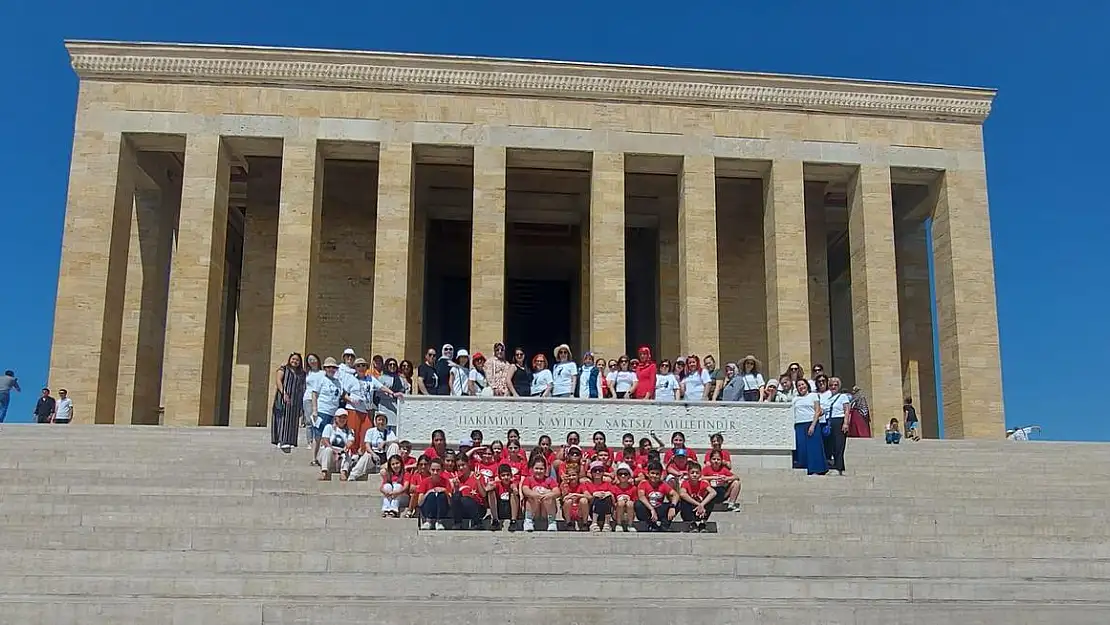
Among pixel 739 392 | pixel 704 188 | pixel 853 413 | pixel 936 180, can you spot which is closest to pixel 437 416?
pixel 739 392

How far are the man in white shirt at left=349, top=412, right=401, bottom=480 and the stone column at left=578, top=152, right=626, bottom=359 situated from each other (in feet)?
33.0

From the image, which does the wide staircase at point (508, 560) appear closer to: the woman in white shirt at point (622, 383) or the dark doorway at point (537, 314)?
the woman in white shirt at point (622, 383)

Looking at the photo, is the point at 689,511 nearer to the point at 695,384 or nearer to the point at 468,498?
the point at 468,498

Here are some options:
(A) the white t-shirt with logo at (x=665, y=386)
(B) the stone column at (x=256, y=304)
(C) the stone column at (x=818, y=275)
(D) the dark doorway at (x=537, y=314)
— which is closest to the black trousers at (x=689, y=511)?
(A) the white t-shirt with logo at (x=665, y=386)

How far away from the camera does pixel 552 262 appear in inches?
1237

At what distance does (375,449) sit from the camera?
488 inches

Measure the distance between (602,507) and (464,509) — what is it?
138 cm

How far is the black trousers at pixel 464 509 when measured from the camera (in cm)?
1042

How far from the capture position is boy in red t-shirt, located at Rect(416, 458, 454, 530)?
10.3m

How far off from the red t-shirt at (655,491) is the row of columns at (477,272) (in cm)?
1152

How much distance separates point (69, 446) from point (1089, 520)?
12.9 meters

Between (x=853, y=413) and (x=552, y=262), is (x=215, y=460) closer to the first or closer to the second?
(x=853, y=413)

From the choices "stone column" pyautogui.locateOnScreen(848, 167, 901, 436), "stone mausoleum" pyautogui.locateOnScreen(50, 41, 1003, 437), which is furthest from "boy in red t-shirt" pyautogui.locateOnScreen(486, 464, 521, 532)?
"stone column" pyautogui.locateOnScreen(848, 167, 901, 436)

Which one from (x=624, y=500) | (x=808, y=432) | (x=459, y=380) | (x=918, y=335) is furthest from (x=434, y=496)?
(x=918, y=335)
